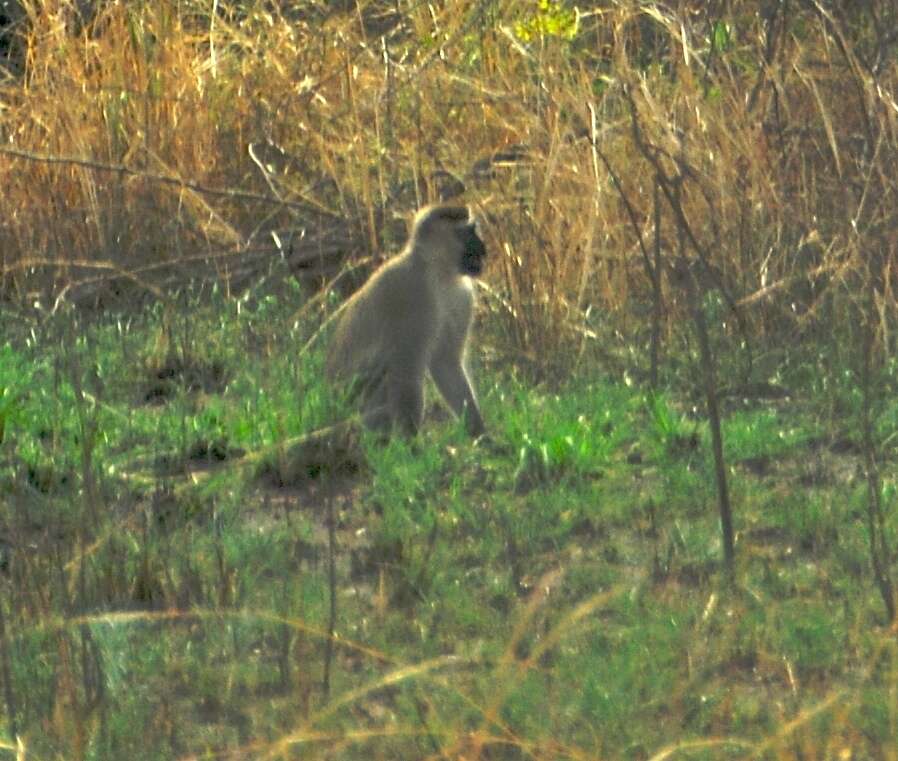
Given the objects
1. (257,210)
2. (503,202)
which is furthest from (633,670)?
(257,210)

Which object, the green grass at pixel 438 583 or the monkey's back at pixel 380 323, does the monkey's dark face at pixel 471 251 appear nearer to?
the monkey's back at pixel 380 323

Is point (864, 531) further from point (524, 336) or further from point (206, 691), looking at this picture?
Answer: point (524, 336)

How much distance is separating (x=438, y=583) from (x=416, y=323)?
2.27m

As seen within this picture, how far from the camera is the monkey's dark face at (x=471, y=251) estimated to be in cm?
676

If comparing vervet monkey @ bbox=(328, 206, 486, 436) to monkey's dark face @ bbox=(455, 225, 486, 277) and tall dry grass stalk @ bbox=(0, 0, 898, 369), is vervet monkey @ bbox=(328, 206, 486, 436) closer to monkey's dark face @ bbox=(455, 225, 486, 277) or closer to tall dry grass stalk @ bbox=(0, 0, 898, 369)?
monkey's dark face @ bbox=(455, 225, 486, 277)

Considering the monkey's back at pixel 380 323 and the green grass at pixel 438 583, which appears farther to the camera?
the monkey's back at pixel 380 323

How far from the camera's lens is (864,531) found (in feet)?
15.9

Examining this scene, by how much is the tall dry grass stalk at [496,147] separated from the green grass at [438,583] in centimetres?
65

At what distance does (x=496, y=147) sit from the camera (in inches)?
338

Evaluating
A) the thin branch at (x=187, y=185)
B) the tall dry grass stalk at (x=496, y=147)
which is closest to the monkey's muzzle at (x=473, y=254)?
→ the tall dry grass stalk at (x=496, y=147)

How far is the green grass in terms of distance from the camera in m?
3.62

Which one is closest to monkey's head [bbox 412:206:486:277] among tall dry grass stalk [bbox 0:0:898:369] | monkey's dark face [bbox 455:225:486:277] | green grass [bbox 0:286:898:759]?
monkey's dark face [bbox 455:225:486:277]

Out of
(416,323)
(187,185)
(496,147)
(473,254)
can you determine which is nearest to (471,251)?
(473,254)

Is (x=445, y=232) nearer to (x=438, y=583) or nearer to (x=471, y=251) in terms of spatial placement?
(x=471, y=251)
